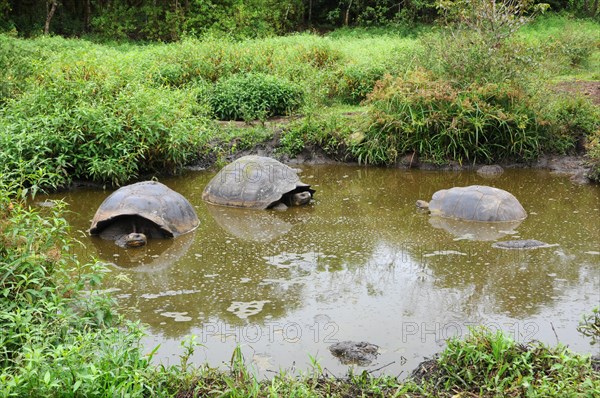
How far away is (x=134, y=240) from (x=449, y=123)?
4.97m

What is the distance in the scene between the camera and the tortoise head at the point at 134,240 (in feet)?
22.1

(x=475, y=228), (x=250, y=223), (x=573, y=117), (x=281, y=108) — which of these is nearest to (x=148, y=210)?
(x=250, y=223)

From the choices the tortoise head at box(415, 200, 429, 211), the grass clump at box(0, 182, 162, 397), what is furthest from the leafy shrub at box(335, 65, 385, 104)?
the grass clump at box(0, 182, 162, 397)

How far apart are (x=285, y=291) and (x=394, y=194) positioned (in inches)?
140

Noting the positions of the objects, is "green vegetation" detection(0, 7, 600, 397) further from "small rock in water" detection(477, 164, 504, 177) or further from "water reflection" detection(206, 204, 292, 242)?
"water reflection" detection(206, 204, 292, 242)

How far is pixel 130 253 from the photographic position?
261 inches

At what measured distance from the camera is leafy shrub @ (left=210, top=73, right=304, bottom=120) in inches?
450

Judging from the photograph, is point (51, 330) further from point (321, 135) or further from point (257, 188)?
point (321, 135)

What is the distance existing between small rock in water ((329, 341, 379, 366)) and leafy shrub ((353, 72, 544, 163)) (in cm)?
563

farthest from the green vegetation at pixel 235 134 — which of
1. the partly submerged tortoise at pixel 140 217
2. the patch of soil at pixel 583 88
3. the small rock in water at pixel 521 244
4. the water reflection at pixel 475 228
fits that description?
the water reflection at pixel 475 228

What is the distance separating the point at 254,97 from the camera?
37.6 ft

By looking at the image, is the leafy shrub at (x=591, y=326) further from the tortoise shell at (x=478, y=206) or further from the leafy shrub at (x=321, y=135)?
the leafy shrub at (x=321, y=135)

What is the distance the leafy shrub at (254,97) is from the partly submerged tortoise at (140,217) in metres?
4.30

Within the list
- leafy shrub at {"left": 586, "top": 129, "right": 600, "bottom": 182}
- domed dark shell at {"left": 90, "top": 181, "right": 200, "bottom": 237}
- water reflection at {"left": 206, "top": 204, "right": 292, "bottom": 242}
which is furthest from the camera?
leafy shrub at {"left": 586, "top": 129, "right": 600, "bottom": 182}
